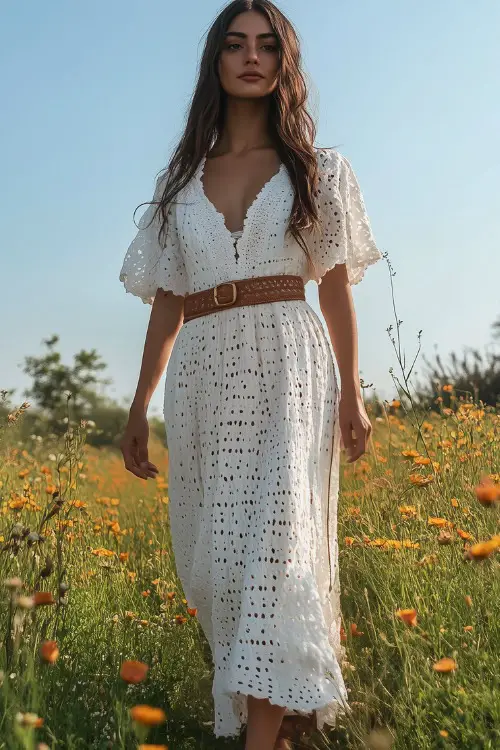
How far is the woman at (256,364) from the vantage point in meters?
2.50

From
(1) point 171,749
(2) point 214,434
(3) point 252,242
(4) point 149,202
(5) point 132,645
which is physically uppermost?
(4) point 149,202

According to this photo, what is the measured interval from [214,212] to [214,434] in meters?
0.70

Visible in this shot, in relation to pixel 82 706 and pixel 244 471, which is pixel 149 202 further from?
pixel 82 706

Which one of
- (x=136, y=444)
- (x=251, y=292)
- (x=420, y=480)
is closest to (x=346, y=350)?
(x=251, y=292)

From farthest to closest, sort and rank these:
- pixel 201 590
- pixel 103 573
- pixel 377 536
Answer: pixel 103 573
pixel 377 536
pixel 201 590

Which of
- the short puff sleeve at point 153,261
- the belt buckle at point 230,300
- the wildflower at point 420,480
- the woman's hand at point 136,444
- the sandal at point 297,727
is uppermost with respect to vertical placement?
the short puff sleeve at point 153,261

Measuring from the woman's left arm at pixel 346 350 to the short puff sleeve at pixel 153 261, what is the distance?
493 mm

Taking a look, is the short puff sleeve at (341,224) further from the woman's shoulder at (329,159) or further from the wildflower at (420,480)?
the wildflower at (420,480)

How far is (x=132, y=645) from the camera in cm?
327

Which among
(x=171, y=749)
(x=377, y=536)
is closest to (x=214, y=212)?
(x=377, y=536)

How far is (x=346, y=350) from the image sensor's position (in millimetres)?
2922

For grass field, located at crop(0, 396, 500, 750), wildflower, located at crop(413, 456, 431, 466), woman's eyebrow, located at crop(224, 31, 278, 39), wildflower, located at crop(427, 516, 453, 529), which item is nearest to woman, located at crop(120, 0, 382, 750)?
woman's eyebrow, located at crop(224, 31, 278, 39)

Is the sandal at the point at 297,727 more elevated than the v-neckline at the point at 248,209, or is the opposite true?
the v-neckline at the point at 248,209

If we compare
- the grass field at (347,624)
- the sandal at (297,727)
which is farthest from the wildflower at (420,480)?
the sandal at (297,727)
